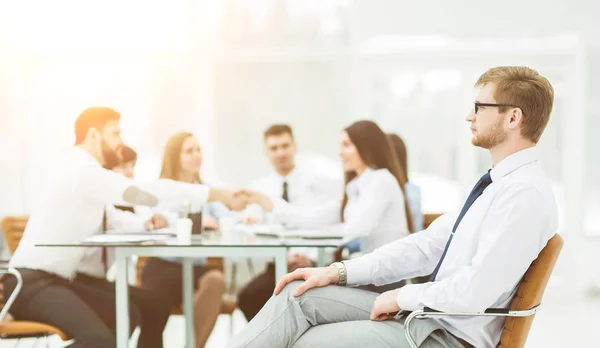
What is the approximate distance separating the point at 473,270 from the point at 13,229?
237cm

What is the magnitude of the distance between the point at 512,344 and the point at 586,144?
4809 millimetres

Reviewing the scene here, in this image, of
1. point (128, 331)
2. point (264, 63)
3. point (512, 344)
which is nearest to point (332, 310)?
point (512, 344)

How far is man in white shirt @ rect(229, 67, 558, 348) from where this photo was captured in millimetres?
2021

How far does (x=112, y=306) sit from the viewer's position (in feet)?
10.8

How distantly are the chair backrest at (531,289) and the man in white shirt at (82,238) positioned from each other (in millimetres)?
1674

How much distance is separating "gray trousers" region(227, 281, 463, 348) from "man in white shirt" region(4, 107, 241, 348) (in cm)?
115

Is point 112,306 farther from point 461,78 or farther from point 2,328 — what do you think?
point 461,78

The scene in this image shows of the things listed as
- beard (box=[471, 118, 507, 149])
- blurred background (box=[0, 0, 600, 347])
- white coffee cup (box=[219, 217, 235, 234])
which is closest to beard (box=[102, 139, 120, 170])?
white coffee cup (box=[219, 217, 235, 234])

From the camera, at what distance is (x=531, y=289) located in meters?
2.04

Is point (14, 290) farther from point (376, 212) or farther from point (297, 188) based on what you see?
point (297, 188)

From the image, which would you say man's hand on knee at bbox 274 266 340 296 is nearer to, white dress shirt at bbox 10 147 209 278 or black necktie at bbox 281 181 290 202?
white dress shirt at bbox 10 147 209 278

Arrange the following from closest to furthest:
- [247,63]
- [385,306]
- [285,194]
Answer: [385,306]
[285,194]
[247,63]

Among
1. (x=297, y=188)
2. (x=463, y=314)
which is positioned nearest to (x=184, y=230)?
(x=463, y=314)

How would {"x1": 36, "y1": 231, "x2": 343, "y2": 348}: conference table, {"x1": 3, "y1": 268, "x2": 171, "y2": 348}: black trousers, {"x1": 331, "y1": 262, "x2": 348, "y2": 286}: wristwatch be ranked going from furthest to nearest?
{"x1": 36, "y1": 231, "x2": 343, "y2": 348}: conference table < {"x1": 3, "y1": 268, "x2": 171, "y2": 348}: black trousers < {"x1": 331, "y1": 262, "x2": 348, "y2": 286}: wristwatch
